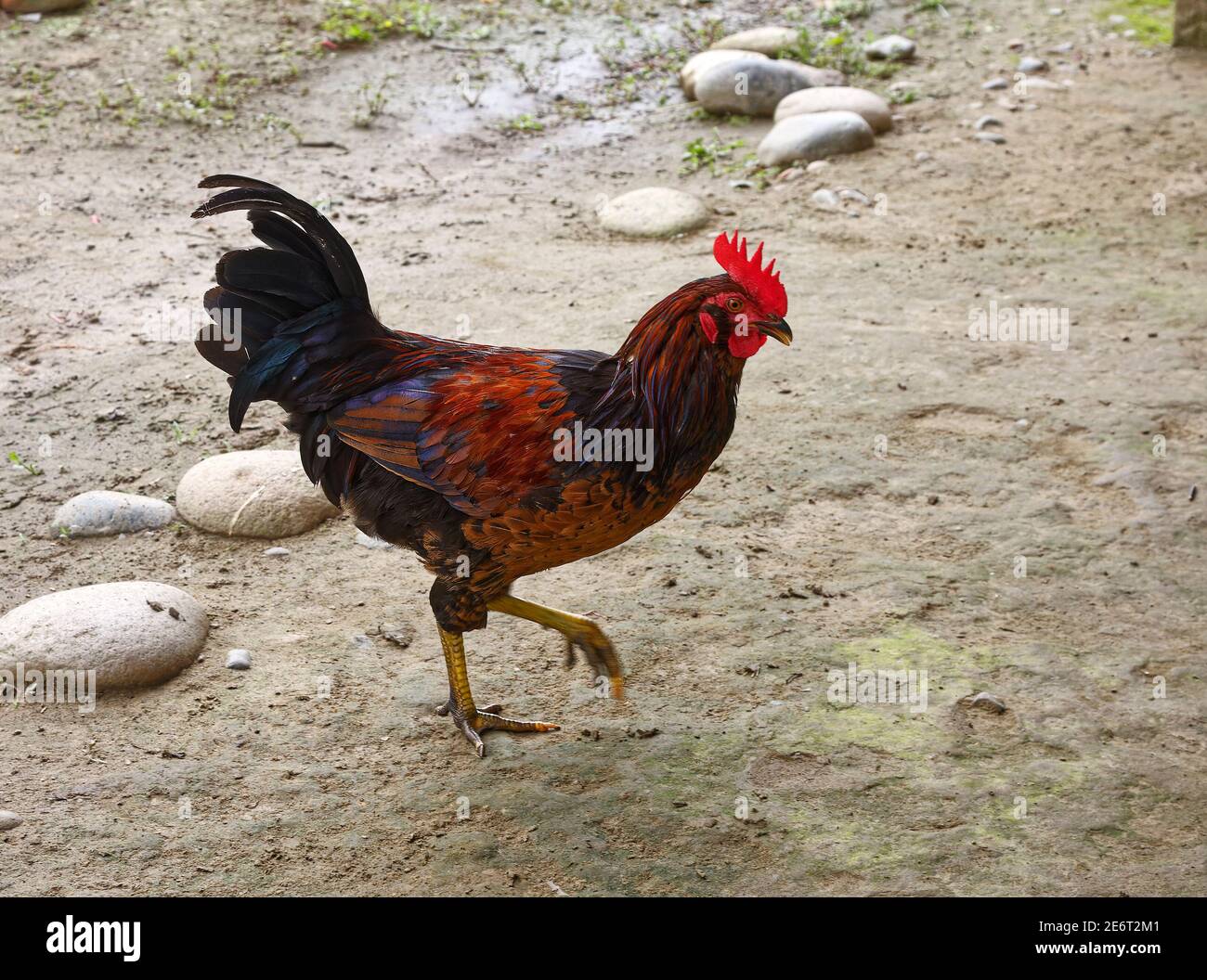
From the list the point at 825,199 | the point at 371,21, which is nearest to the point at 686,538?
the point at 825,199

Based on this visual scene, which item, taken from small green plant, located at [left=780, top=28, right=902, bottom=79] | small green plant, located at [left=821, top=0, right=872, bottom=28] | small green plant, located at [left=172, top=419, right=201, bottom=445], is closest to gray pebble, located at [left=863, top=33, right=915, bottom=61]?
small green plant, located at [left=780, top=28, right=902, bottom=79]

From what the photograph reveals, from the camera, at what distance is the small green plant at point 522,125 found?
1055 centimetres

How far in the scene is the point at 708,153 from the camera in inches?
391

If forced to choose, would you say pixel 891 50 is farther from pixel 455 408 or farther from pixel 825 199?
pixel 455 408

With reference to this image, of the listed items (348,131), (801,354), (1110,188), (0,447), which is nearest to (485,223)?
(348,131)

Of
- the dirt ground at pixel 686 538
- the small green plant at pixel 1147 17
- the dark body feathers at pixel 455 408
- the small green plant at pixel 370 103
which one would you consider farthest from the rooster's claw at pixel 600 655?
the small green plant at pixel 1147 17

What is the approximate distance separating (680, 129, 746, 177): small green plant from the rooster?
5.98 meters

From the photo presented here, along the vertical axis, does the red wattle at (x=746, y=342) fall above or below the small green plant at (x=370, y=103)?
below

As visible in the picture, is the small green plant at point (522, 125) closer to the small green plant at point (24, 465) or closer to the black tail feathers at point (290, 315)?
the small green plant at point (24, 465)

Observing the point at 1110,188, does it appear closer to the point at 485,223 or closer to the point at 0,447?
the point at 485,223

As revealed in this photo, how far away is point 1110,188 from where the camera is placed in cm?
893

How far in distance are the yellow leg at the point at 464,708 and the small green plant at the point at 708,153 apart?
6341 millimetres

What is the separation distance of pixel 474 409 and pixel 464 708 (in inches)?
43.7

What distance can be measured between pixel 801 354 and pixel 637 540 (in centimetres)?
204
